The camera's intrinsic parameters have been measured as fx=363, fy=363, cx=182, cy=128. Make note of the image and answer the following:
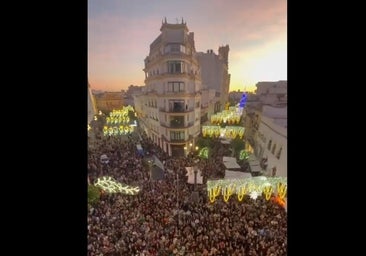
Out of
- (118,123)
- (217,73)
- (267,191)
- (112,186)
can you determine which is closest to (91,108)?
(118,123)

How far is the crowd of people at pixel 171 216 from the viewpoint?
13.3ft

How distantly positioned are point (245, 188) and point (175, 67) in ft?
5.70

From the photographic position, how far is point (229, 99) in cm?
477

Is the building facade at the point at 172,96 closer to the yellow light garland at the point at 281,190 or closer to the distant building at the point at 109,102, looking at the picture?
the distant building at the point at 109,102

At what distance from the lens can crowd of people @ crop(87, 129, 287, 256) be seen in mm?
4047

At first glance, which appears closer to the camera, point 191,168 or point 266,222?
point 266,222

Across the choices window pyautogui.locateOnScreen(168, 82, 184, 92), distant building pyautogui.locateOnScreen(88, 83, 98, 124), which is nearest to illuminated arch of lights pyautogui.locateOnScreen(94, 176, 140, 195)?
distant building pyautogui.locateOnScreen(88, 83, 98, 124)

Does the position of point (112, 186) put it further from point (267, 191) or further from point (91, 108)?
point (267, 191)

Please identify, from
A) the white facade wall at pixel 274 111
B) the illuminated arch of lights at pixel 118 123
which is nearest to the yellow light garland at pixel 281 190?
the white facade wall at pixel 274 111

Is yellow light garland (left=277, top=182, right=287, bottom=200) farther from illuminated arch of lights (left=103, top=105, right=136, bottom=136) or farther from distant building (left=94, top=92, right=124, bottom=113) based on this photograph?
distant building (left=94, top=92, right=124, bottom=113)

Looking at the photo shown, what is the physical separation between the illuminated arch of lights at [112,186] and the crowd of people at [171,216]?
0.05 m
